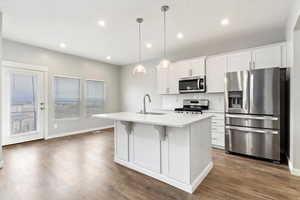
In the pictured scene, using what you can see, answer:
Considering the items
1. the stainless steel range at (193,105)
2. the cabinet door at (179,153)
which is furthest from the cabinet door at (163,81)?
the cabinet door at (179,153)

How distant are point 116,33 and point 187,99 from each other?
9.20 ft

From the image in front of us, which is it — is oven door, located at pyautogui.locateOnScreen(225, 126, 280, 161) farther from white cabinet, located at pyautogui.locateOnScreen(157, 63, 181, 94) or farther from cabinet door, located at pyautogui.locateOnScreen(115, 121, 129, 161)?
cabinet door, located at pyautogui.locateOnScreen(115, 121, 129, 161)

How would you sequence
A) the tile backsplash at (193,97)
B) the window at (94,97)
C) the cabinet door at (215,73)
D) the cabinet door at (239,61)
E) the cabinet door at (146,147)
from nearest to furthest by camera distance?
1. the cabinet door at (146,147)
2. the cabinet door at (239,61)
3. the cabinet door at (215,73)
4. the tile backsplash at (193,97)
5. the window at (94,97)

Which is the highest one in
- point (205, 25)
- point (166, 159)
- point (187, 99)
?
point (205, 25)

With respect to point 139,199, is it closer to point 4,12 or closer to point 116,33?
point 116,33

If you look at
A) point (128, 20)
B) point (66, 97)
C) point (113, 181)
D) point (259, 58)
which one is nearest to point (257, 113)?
point (259, 58)

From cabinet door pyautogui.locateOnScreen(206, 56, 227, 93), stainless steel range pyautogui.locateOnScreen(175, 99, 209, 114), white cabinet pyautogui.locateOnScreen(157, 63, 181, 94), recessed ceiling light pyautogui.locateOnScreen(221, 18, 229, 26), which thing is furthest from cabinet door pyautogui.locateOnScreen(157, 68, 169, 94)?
recessed ceiling light pyautogui.locateOnScreen(221, 18, 229, 26)

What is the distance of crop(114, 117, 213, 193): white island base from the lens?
202 centimetres

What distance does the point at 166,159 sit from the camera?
2229 mm

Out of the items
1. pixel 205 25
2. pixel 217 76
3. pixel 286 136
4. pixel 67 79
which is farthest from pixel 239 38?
pixel 67 79

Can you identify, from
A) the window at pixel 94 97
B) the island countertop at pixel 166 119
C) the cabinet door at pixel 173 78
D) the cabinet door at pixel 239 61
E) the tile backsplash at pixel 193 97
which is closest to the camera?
the island countertop at pixel 166 119

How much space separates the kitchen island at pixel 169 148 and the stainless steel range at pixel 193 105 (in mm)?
1584

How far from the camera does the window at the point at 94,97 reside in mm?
5777

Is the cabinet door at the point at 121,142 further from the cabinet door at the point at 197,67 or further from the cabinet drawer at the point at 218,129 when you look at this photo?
the cabinet door at the point at 197,67
